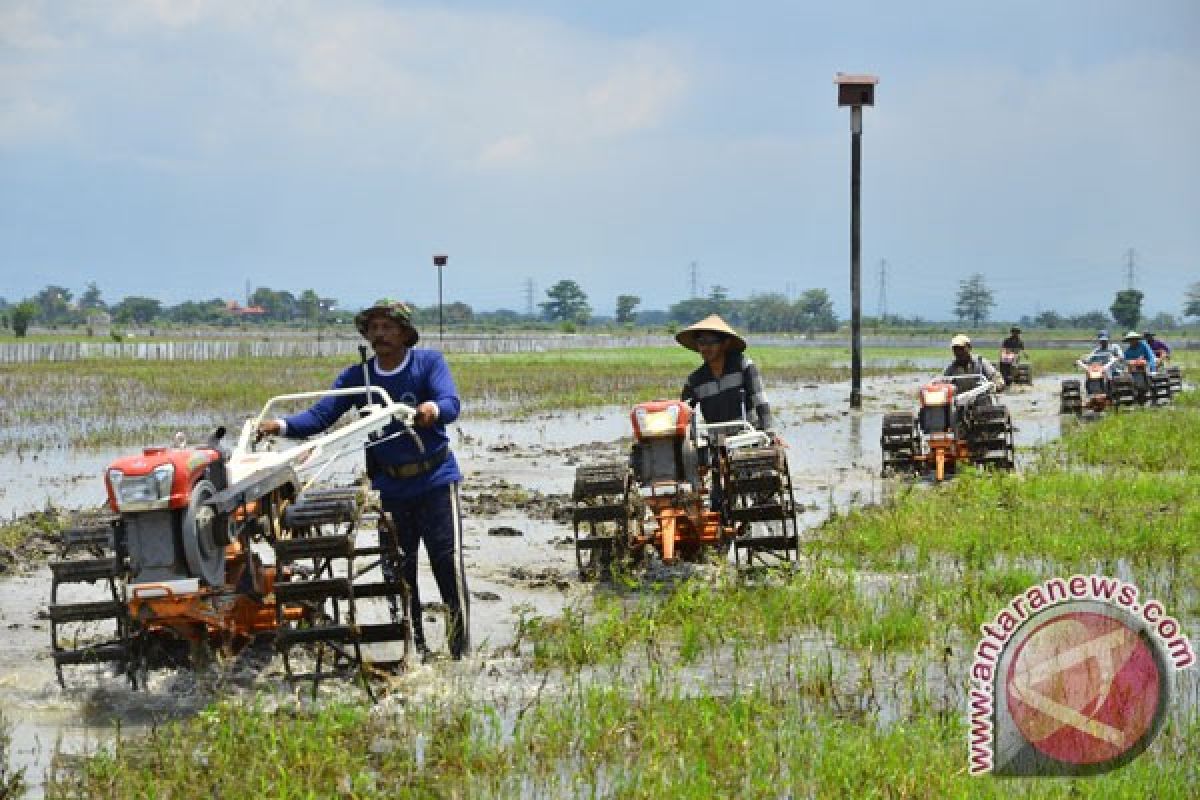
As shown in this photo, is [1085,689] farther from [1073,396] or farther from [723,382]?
[1073,396]

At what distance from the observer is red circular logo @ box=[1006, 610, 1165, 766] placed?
5.46m

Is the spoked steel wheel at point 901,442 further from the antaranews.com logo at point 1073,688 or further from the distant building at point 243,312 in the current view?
the distant building at point 243,312

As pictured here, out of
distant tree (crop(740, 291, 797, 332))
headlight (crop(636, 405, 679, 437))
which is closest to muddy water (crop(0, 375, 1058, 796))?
headlight (crop(636, 405, 679, 437))

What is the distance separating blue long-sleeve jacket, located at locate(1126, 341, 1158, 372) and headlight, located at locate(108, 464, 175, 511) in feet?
72.7

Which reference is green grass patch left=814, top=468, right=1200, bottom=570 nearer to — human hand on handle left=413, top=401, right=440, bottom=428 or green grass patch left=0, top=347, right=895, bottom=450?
human hand on handle left=413, top=401, right=440, bottom=428

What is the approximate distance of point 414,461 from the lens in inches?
294

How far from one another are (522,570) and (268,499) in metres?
3.43

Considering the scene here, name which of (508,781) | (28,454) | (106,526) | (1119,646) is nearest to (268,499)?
(106,526)

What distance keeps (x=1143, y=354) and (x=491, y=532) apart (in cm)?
1722

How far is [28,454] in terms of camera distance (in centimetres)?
1941

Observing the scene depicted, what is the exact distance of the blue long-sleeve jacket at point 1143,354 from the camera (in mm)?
25094

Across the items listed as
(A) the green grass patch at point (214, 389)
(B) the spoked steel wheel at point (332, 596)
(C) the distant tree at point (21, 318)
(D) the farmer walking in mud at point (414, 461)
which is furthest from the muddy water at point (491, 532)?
(C) the distant tree at point (21, 318)

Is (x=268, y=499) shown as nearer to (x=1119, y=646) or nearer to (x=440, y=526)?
(x=440, y=526)

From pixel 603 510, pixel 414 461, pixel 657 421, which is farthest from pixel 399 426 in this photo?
pixel 657 421
